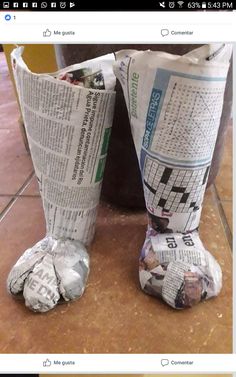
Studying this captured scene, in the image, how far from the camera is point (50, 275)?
47 cm

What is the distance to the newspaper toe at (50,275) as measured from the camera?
1.51 ft

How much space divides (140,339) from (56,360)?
0.12 metres

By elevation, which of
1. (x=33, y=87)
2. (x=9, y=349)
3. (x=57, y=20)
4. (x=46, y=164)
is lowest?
(x=9, y=349)

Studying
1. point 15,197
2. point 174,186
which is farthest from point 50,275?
point 15,197

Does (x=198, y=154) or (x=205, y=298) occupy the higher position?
(x=198, y=154)

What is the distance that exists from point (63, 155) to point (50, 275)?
0.55ft

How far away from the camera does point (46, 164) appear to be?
494mm

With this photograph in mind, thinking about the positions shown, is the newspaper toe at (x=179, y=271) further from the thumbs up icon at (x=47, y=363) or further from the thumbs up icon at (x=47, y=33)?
the thumbs up icon at (x=47, y=33)

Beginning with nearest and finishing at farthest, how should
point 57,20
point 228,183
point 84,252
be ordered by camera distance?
point 57,20 < point 84,252 < point 228,183

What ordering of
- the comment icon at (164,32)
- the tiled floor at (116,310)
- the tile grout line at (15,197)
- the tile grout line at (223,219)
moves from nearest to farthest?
the comment icon at (164,32)
the tiled floor at (116,310)
the tile grout line at (223,219)
the tile grout line at (15,197)

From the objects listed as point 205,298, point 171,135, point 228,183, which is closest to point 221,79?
point 171,135

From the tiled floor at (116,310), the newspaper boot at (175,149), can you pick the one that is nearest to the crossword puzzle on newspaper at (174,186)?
the newspaper boot at (175,149)

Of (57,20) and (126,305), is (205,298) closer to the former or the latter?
(126,305)

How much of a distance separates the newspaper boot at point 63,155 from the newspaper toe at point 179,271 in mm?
100
